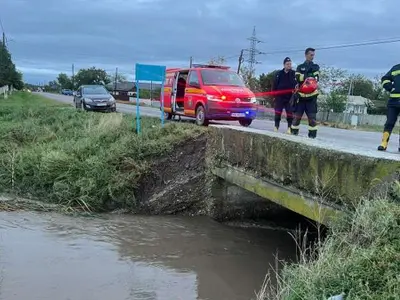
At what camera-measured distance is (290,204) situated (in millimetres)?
6730

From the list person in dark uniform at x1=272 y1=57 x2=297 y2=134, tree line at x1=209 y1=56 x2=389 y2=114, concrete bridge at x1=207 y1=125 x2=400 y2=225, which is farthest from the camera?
tree line at x1=209 y1=56 x2=389 y2=114

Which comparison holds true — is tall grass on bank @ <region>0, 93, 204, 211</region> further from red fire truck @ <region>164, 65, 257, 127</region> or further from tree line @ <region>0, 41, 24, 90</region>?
tree line @ <region>0, 41, 24, 90</region>

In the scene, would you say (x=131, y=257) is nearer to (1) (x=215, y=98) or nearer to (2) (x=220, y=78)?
(1) (x=215, y=98)

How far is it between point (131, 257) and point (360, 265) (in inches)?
174

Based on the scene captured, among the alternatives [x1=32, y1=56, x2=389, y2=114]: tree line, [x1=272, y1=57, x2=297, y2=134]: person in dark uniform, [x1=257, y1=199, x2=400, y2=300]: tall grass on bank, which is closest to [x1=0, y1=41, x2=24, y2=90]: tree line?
[x1=32, y1=56, x2=389, y2=114]: tree line

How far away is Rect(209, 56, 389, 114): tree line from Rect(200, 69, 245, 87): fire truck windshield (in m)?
8.21

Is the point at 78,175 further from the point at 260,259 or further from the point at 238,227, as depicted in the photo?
the point at 260,259

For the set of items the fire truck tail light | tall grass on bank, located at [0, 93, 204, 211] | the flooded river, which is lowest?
the flooded river

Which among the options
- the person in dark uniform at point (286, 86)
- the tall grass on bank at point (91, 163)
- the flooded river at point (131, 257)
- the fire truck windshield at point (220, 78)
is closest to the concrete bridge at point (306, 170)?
the flooded river at point (131, 257)

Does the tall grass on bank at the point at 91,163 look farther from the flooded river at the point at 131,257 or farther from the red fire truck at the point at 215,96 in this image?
the red fire truck at the point at 215,96

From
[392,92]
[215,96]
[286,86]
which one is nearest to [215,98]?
[215,96]

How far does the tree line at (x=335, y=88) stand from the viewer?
4609 centimetres

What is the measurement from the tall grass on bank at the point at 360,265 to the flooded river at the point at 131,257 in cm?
225

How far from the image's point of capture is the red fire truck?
39.6ft
